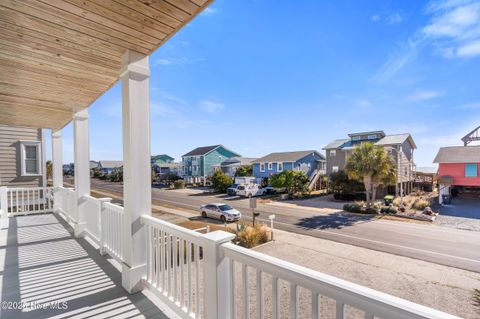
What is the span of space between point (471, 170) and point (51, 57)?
2824 cm

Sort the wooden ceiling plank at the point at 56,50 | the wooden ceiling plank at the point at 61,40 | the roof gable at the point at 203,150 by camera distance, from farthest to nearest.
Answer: the roof gable at the point at 203,150, the wooden ceiling plank at the point at 56,50, the wooden ceiling plank at the point at 61,40

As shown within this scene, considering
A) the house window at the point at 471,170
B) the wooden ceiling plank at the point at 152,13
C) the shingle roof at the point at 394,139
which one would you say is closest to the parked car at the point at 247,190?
the shingle roof at the point at 394,139

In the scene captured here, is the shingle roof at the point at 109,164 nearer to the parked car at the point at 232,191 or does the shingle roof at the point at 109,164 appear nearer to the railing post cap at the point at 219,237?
the parked car at the point at 232,191

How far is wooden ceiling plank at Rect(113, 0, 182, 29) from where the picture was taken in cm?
211

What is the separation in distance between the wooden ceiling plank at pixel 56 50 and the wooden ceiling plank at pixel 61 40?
0.19ft

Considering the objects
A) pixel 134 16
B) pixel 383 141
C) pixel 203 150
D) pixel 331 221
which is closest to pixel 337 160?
pixel 383 141

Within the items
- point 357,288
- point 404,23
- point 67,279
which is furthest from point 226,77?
point 357,288

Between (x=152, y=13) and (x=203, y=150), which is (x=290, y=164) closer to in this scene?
(x=203, y=150)

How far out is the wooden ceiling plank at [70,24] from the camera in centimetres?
216

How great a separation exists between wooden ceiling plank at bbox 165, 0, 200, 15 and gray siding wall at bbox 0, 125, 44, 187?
34.9ft

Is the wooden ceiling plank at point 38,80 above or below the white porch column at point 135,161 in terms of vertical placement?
above

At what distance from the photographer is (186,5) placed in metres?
2.16

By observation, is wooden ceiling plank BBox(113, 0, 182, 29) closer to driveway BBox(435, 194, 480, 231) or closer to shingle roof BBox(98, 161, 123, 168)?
driveway BBox(435, 194, 480, 231)

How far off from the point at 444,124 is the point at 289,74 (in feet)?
64.1
